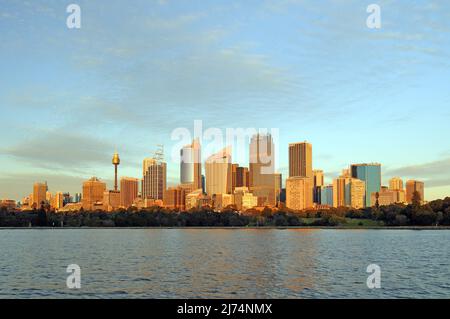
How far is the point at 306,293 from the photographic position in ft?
167

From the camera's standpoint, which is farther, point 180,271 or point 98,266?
point 98,266

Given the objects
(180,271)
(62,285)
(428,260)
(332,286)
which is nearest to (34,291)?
(62,285)

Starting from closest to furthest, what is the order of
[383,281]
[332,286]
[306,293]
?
[306,293], [332,286], [383,281]

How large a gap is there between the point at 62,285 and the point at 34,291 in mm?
3969

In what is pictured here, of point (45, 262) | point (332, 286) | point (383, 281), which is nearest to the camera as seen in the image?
point (332, 286)

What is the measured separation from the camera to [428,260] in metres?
91.4

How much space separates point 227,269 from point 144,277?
14742 millimetres

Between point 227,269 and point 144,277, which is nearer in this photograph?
point 144,277
